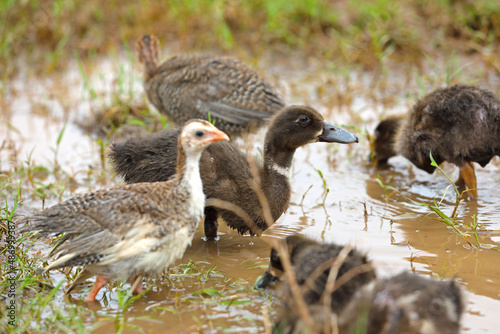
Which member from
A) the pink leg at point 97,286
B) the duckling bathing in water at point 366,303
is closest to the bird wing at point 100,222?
the pink leg at point 97,286

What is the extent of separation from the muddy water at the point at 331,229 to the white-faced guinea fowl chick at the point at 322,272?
0.19m

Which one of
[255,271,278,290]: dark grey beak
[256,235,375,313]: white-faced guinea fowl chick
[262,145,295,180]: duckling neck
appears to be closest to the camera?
[256,235,375,313]: white-faced guinea fowl chick

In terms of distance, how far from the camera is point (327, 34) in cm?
1059

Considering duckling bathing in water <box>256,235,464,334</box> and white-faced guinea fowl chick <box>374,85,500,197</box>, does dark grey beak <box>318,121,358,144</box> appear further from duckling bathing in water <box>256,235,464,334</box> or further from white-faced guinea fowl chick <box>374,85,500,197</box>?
duckling bathing in water <box>256,235,464,334</box>

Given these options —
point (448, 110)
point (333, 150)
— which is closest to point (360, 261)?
point (448, 110)

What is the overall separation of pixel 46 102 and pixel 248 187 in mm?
4737

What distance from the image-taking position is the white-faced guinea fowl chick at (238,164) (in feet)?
17.1

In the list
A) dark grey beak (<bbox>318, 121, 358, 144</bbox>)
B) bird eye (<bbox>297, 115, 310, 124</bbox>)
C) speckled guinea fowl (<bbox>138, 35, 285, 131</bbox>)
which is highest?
speckled guinea fowl (<bbox>138, 35, 285, 131</bbox>)

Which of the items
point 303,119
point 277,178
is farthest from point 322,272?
point 303,119

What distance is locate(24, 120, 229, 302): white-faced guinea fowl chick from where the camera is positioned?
4102 mm

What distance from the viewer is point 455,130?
601cm

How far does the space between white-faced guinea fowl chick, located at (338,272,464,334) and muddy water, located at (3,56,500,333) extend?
0.43m

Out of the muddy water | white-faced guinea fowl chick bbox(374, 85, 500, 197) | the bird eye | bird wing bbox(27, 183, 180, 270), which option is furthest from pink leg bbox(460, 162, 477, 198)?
bird wing bbox(27, 183, 180, 270)

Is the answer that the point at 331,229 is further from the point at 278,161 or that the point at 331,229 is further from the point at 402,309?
the point at 402,309
